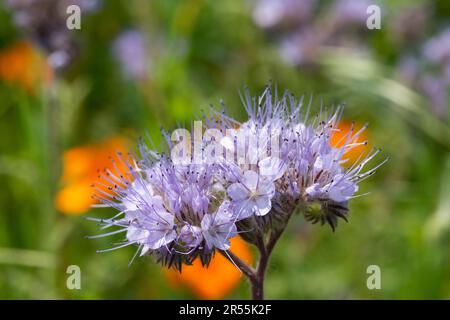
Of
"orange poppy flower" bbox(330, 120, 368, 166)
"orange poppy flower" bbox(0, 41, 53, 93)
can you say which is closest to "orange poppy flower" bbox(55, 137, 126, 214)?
"orange poppy flower" bbox(0, 41, 53, 93)

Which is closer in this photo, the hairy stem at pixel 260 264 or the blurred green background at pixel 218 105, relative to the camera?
the hairy stem at pixel 260 264

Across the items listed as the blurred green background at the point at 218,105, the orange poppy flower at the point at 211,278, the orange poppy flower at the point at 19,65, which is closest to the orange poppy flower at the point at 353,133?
the blurred green background at the point at 218,105

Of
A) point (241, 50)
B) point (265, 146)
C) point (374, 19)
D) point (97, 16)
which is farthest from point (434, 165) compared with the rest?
point (97, 16)

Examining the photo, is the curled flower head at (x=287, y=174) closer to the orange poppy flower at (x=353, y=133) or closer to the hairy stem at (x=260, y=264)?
the hairy stem at (x=260, y=264)

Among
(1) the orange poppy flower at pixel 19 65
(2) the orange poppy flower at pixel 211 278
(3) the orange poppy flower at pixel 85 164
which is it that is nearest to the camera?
(2) the orange poppy flower at pixel 211 278

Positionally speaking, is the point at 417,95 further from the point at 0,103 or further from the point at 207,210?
the point at 0,103

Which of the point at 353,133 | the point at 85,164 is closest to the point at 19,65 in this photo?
the point at 85,164
